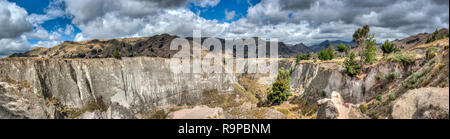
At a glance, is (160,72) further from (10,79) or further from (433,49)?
(433,49)

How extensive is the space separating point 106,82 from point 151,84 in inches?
341

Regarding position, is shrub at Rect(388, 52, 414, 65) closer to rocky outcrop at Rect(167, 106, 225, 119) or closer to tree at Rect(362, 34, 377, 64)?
tree at Rect(362, 34, 377, 64)

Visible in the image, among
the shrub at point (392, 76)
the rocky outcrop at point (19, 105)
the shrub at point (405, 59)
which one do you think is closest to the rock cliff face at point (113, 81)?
the rocky outcrop at point (19, 105)

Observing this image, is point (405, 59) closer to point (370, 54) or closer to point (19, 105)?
point (370, 54)

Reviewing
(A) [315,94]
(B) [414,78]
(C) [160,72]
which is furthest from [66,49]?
(B) [414,78]

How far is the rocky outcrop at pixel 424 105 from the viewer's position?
9.61 metres

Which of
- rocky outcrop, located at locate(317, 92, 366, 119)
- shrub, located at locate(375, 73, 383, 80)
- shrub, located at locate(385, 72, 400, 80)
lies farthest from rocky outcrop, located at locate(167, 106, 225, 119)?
shrub, located at locate(375, 73, 383, 80)

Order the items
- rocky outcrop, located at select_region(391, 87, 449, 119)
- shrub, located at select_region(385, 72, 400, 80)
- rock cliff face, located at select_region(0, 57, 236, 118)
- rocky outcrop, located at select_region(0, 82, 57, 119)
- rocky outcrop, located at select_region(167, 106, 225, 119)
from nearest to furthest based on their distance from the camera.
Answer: rocky outcrop, located at select_region(391, 87, 449, 119) < rocky outcrop, located at select_region(167, 106, 225, 119) < shrub, located at select_region(385, 72, 400, 80) < rocky outcrop, located at select_region(0, 82, 57, 119) < rock cliff face, located at select_region(0, 57, 236, 118)

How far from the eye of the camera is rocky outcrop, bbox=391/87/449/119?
961 cm

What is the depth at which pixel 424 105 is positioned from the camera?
35.2 feet

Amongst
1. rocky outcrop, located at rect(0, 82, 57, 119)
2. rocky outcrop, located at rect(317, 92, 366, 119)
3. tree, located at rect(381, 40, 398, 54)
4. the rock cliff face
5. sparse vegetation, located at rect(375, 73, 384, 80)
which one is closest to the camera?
rocky outcrop, located at rect(317, 92, 366, 119)

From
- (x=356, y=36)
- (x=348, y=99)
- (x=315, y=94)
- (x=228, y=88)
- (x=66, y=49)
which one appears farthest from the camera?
(x=66, y=49)

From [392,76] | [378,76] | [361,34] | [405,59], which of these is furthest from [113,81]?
[361,34]

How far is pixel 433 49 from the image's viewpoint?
1773 cm
